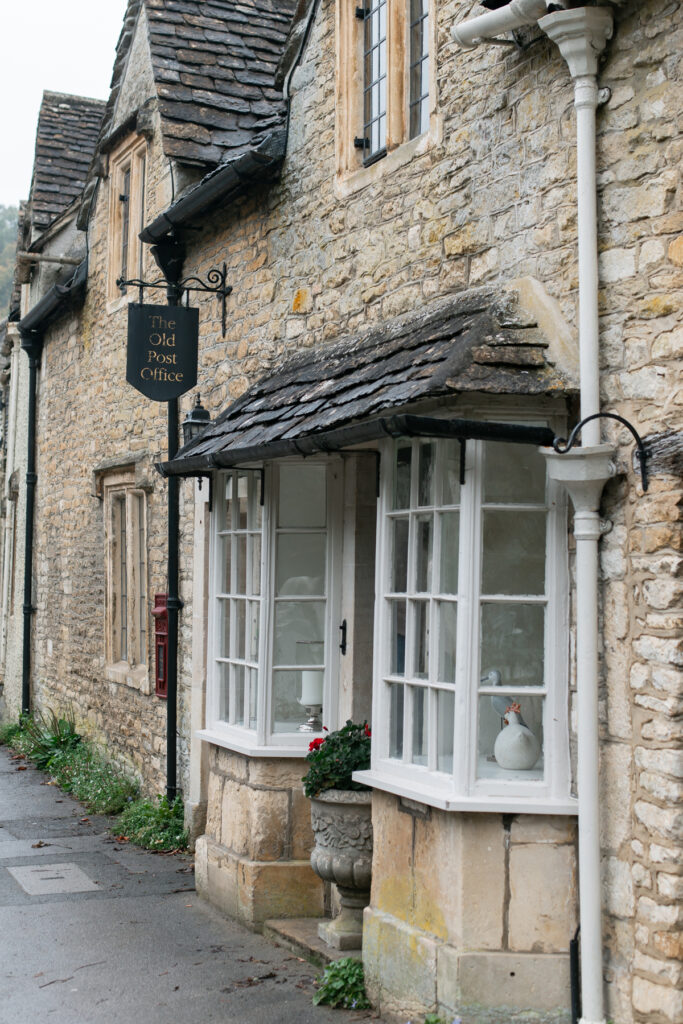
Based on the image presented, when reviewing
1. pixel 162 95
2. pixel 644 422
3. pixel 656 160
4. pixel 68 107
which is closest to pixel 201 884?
pixel 644 422

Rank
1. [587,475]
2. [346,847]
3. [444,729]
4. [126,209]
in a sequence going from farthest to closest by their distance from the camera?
[126,209], [346,847], [444,729], [587,475]

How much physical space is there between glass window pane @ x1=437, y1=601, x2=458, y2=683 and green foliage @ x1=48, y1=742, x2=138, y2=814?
6.07 m

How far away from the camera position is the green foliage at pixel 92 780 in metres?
10.6

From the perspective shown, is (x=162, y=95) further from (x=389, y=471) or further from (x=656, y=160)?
(x=656, y=160)

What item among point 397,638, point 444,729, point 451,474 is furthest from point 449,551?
point 444,729

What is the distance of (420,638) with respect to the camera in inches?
215

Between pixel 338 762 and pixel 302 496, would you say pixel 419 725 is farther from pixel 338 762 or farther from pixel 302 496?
pixel 302 496

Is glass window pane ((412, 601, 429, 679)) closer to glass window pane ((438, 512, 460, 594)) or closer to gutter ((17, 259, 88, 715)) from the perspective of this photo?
glass window pane ((438, 512, 460, 594))

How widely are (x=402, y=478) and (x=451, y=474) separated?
1.37ft

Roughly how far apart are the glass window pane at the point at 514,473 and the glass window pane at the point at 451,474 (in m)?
0.21

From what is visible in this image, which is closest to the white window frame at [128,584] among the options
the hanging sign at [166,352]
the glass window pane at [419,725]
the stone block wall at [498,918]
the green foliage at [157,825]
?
the green foliage at [157,825]

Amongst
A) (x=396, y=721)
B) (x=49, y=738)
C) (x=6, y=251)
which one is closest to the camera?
(x=396, y=721)

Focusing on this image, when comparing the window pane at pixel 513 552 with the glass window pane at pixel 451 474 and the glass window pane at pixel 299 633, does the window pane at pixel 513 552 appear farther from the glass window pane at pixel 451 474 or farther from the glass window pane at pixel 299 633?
the glass window pane at pixel 299 633

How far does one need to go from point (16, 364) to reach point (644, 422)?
1410cm
